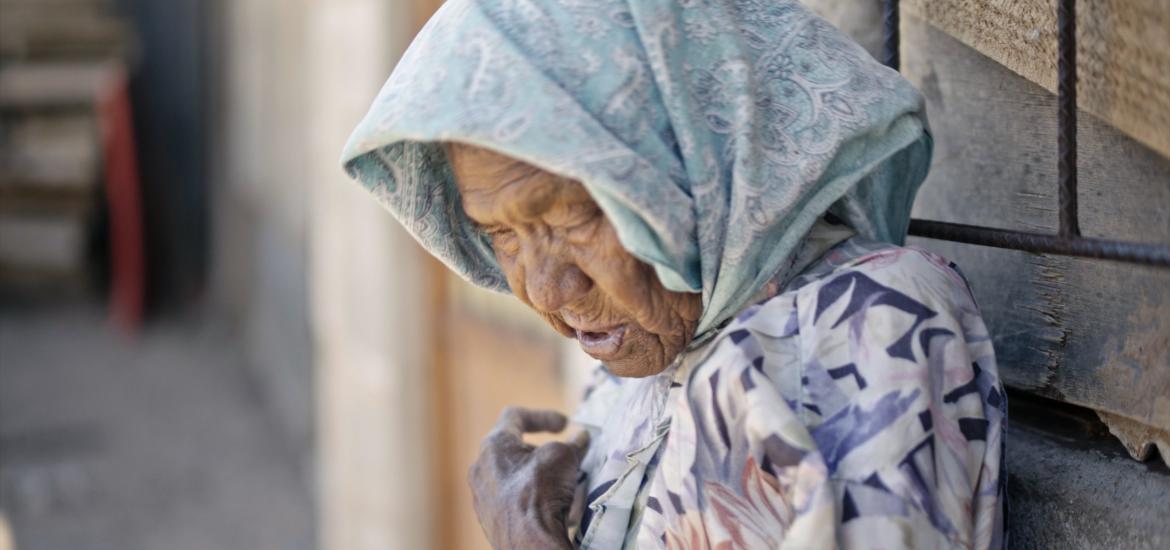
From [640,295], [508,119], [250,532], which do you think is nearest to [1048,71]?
[640,295]

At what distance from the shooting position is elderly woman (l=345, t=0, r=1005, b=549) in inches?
45.5

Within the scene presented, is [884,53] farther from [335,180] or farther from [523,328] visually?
[335,180]

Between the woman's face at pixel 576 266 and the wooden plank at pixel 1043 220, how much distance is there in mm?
436

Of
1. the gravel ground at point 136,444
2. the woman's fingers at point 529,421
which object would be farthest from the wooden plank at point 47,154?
the woman's fingers at point 529,421

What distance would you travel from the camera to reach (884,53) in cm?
163

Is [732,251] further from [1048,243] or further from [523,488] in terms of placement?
[523,488]

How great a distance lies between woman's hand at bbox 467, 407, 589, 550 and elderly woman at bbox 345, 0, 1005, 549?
0.25 feet

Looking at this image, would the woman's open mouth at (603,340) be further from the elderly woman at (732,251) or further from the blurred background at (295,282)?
the blurred background at (295,282)

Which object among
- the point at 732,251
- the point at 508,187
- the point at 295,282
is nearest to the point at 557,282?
the point at 508,187

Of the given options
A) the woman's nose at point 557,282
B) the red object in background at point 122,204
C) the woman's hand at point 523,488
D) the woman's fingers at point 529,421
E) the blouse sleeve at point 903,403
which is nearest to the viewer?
the blouse sleeve at point 903,403

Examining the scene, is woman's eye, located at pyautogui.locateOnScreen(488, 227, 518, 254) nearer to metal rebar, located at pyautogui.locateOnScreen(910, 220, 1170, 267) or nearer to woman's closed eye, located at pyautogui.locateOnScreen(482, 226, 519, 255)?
woman's closed eye, located at pyautogui.locateOnScreen(482, 226, 519, 255)

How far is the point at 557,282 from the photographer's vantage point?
140 cm

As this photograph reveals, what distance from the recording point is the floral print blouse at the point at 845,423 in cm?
112

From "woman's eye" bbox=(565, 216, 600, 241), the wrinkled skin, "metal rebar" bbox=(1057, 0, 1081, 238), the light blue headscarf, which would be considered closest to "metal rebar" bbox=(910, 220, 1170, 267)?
"metal rebar" bbox=(1057, 0, 1081, 238)
